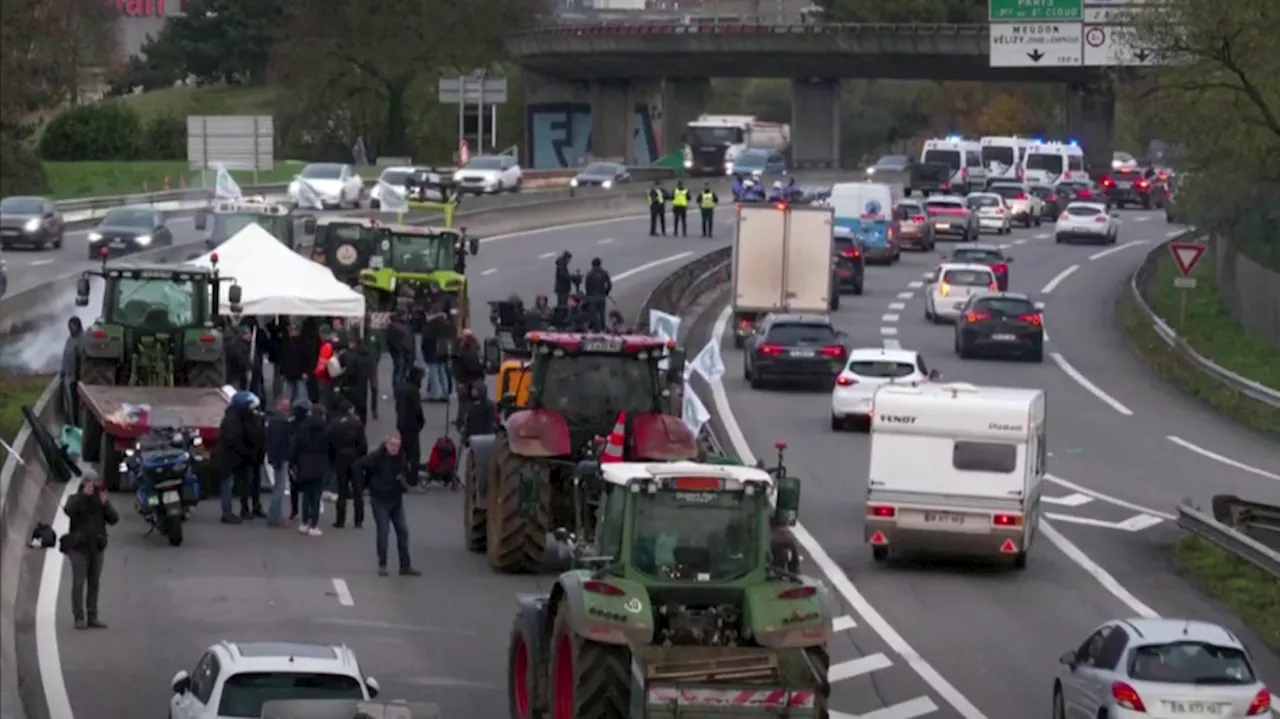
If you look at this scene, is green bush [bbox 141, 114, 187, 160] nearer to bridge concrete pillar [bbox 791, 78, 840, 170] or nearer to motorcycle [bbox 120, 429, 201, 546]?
bridge concrete pillar [bbox 791, 78, 840, 170]

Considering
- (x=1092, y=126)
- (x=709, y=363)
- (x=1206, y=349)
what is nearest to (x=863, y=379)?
(x=709, y=363)

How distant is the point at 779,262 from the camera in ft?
164

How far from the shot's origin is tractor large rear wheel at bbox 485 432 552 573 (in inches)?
936

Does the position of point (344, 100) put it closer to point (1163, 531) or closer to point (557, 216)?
point (557, 216)

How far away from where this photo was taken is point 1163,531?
3050 cm

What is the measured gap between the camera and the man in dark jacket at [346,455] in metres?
27.0

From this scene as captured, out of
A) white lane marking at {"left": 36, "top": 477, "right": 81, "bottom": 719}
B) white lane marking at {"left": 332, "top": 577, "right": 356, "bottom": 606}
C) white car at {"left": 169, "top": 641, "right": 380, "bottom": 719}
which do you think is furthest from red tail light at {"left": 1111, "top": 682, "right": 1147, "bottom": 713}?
white lane marking at {"left": 332, "top": 577, "right": 356, "bottom": 606}

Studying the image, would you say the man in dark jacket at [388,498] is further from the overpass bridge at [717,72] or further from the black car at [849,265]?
the overpass bridge at [717,72]

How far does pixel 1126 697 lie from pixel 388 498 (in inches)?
377

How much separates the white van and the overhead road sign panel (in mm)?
43606

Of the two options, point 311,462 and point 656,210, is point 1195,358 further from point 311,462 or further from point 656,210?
point 656,210

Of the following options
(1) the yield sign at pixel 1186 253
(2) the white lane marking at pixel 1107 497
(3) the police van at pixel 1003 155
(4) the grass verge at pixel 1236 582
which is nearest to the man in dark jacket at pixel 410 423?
(4) the grass verge at pixel 1236 582

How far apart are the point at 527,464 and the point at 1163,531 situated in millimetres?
10448

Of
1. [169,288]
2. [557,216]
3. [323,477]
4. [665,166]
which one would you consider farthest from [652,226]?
[323,477]
